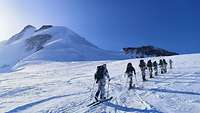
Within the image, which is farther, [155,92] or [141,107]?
[155,92]

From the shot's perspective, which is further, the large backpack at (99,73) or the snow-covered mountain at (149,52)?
the snow-covered mountain at (149,52)

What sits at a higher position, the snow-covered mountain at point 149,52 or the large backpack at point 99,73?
the snow-covered mountain at point 149,52

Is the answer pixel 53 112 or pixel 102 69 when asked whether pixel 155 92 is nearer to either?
pixel 102 69

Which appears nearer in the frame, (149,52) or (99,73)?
(99,73)

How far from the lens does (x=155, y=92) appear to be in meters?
21.2

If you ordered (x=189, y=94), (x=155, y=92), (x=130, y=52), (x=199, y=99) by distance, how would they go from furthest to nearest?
(x=130, y=52) < (x=155, y=92) < (x=189, y=94) < (x=199, y=99)

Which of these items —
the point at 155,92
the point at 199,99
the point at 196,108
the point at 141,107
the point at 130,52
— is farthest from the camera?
the point at 130,52

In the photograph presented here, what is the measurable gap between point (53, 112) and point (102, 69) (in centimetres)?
479

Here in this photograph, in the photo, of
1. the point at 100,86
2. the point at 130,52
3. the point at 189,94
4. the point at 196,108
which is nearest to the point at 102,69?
the point at 100,86

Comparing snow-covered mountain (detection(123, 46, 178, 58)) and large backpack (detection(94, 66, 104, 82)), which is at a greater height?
snow-covered mountain (detection(123, 46, 178, 58))

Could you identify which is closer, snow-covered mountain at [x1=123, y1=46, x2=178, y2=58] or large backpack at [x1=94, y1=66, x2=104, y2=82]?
large backpack at [x1=94, y1=66, x2=104, y2=82]

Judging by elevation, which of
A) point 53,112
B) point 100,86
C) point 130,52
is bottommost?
point 53,112

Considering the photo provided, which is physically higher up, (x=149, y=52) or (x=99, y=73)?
(x=149, y=52)

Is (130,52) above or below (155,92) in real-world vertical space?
above
